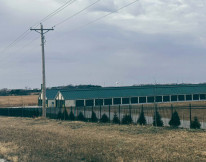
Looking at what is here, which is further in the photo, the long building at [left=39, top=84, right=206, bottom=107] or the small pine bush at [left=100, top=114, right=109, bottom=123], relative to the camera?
the long building at [left=39, top=84, right=206, bottom=107]

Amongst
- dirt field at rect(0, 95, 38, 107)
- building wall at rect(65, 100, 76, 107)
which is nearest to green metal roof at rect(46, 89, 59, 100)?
building wall at rect(65, 100, 76, 107)

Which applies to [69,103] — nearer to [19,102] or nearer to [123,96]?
[123,96]

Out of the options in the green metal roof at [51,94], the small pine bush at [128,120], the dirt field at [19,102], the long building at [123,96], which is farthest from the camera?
the dirt field at [19,102]

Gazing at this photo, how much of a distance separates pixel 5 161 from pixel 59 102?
58.1 m

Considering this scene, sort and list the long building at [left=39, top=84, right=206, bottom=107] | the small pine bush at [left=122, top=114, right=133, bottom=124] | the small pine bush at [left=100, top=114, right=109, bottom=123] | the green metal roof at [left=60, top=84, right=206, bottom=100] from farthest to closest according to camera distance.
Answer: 1. the green metal roof at [left=60, top=84, right=206, bottom=100]
2. the long building at [left=39, top=84, right=206, bottom=107]
3. the small pine bush at [left=100, top=114, right=109, bottom=123]
4. the small pine bush at [left=122, top=114, right=133, bottom=124]

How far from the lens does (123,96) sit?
7406 cm

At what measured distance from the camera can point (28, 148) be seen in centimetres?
1609

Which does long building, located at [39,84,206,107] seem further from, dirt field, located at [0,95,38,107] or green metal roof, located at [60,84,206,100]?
dirt field, located at [0,95,38,107]

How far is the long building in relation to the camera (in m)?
69.7

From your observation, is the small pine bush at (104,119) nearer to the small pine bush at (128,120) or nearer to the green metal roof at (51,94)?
the small pine bush at (128,120)

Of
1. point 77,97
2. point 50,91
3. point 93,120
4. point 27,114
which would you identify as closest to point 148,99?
point 77,97

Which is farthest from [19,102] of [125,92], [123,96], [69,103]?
[123,96]

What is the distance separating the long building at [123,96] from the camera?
69688 millimetres

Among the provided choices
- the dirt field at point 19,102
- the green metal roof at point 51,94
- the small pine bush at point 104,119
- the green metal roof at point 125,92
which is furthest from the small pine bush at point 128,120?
the dirt field at point 19,102
